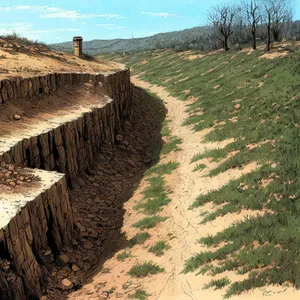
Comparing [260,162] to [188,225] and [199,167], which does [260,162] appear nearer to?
[199,167]

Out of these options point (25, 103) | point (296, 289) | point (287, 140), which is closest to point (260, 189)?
point (287, 140)

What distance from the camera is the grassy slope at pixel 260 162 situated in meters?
9.05

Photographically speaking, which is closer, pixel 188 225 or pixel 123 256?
pixel 123 256

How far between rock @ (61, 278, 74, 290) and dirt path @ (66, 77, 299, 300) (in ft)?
1.03

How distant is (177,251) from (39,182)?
4.65m

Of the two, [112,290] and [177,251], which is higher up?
[177,251]

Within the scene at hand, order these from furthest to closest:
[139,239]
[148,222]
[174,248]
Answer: [148,222], [139,239], [174,248]

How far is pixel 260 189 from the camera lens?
1256 cm

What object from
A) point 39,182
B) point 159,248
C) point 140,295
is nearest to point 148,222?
point 159,248

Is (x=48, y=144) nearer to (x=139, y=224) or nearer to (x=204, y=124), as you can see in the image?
(x=139, y=224)

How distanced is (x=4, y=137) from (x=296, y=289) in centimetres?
1026

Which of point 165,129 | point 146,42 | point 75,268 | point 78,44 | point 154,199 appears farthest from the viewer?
point 146,42

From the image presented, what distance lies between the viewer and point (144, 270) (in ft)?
34.1

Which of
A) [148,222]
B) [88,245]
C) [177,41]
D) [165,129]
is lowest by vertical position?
[88,245]
